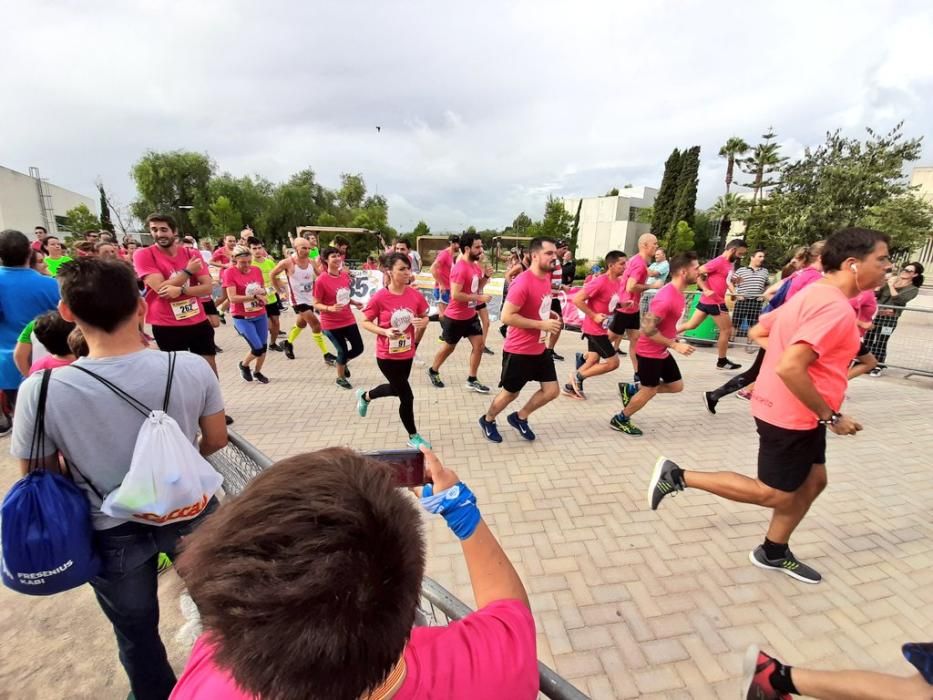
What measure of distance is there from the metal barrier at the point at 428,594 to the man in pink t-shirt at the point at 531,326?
2.51m

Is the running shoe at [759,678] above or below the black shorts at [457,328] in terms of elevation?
below

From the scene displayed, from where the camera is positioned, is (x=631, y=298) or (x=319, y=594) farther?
(x=631, y=298)

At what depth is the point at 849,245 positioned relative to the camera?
8.39ft

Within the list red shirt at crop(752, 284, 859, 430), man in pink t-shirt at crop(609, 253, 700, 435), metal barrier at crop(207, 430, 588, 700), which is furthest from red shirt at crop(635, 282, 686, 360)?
metal barrier at crop(207, 430, 588, 700)

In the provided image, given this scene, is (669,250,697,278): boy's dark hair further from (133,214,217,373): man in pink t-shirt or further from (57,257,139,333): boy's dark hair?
(133,214,217,373): man in pink t-shirt

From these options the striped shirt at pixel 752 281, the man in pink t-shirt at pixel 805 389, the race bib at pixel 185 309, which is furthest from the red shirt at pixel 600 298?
the race bib at pixel 185 309

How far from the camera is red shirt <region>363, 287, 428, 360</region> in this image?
435 centimetres

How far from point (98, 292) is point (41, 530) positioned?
83cm

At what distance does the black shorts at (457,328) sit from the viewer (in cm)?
640

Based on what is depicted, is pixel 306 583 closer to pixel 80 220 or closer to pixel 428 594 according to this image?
pixel 428 594

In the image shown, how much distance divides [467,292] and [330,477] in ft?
18.9

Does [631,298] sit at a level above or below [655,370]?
above

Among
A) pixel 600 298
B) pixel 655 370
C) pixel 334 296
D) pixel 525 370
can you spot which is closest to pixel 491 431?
pixel 525 370

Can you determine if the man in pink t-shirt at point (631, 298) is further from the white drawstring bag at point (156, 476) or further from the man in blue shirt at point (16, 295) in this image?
the man in blue shirt at point (16, 295)
